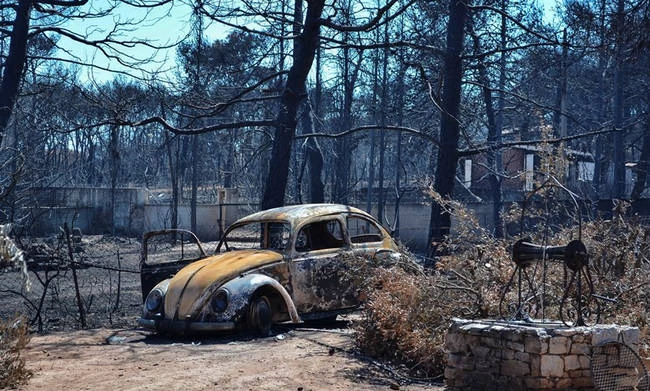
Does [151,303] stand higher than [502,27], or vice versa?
[502,27]

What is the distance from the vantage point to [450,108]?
16484mm

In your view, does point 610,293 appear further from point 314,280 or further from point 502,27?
point 502,27

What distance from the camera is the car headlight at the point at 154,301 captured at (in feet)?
36.2

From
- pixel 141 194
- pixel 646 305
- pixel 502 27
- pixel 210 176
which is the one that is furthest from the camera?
pixel 210 176

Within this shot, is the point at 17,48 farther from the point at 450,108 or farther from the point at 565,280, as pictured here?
the point at 565,280

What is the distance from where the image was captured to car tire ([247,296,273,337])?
10.8 m

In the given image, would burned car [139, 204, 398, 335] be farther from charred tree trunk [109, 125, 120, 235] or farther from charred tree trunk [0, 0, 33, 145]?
charred tree trunk [0, 0, 33, 145]

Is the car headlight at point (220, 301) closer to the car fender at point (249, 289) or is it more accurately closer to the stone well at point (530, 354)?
the car fender at point (249, 289)

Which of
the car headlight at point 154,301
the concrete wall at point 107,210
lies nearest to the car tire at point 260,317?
the car headlight at point 154,301

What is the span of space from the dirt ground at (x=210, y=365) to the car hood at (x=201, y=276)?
19.0 inches

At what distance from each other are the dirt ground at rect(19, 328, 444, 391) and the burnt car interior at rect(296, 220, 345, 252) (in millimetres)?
1802

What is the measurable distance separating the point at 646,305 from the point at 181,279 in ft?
19.7

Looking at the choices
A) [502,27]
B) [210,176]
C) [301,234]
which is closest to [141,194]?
[210,176]

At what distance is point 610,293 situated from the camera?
9.20 metres
